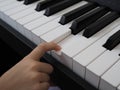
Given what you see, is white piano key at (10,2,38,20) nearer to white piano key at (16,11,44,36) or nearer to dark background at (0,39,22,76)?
white piano key at (16,11,44,36)

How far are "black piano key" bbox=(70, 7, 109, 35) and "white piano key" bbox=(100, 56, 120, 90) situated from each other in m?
0.23

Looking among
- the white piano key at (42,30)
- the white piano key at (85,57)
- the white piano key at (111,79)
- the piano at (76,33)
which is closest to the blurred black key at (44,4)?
the piano at (76,33)

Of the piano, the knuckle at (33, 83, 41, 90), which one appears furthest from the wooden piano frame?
the knuckle at (33, 83, 41, 90)

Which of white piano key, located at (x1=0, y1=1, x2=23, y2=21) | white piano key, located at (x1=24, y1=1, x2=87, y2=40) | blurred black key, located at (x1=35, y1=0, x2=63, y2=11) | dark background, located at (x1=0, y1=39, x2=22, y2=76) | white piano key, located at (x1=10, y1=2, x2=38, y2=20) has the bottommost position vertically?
dark background, located at (x1=0, y1=39, x2=22, y2=76)

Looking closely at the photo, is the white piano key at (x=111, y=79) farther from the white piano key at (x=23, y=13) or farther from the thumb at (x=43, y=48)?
the white piano key at (x=23, y=13)

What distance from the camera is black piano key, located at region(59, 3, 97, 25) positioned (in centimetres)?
83

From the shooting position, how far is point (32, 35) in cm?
82

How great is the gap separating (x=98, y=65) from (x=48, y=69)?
19 centimetres

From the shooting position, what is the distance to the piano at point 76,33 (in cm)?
64

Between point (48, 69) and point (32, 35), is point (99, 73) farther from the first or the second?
point (32, 35)

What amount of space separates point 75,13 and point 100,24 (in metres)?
0.13

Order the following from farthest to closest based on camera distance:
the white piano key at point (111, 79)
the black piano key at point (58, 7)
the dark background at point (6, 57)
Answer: the dark background at point (6, 57) → the black piano key at point (58, 7) → the white piano key at point (111, 79)

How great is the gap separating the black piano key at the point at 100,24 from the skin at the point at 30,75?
13 cm

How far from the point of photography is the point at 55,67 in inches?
29.2
